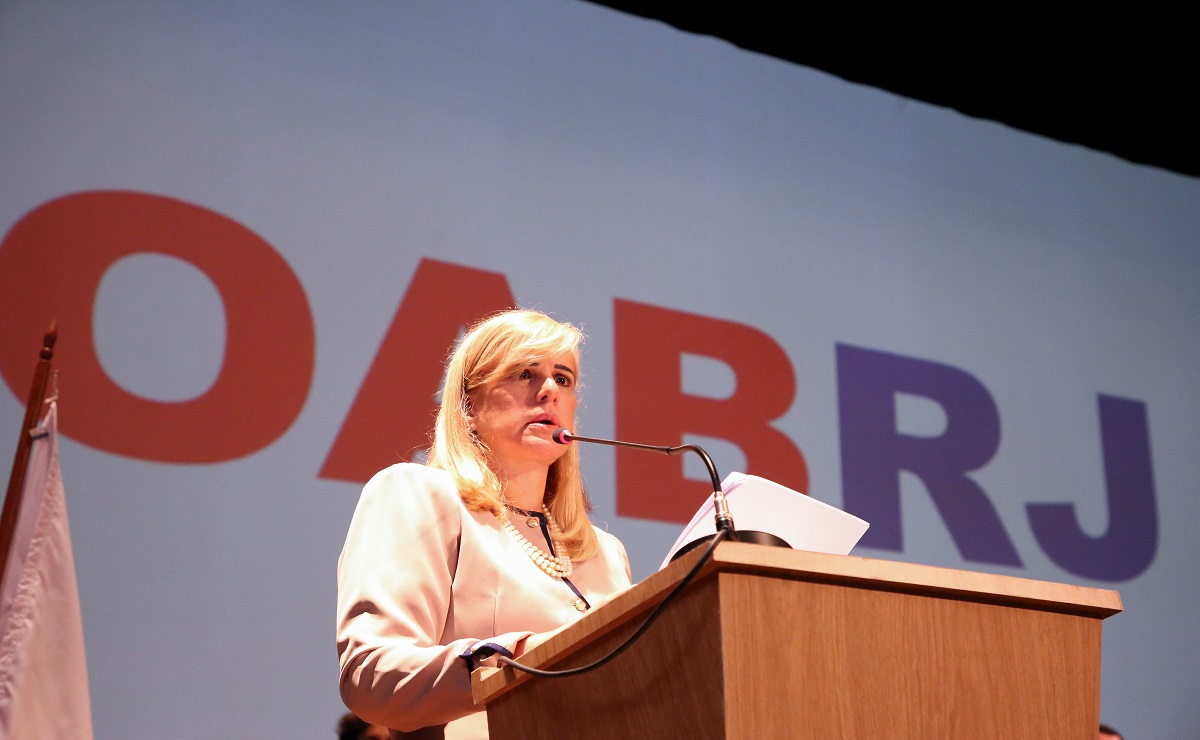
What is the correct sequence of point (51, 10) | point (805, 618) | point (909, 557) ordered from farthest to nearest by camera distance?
point (909, 557) → point (51, 10) → point (805, 618)

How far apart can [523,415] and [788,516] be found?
54 centimetres

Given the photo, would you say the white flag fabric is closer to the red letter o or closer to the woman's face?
the red letter o

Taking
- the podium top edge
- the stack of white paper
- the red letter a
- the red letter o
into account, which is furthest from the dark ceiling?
the podium top edge

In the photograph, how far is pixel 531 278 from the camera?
131 inches

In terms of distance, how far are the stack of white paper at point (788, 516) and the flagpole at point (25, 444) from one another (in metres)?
1.33

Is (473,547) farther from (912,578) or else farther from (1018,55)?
(1018,55)

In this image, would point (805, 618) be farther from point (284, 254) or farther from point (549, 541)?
point (284, 254)

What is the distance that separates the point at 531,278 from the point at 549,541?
1467mm

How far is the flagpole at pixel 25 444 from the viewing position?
2242 millimetres

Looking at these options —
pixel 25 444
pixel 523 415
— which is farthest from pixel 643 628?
pixel 25 444

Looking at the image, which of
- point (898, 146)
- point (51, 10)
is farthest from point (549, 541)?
point (898, 146)

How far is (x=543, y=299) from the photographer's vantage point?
333cm

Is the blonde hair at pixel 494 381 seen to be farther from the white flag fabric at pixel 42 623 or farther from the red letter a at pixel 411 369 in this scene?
the red letter a at pixel 411 369

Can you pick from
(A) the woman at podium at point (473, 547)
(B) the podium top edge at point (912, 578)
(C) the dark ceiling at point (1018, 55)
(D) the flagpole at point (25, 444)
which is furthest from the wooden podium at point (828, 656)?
(C) the dark ceiling at point (1018, 55)
